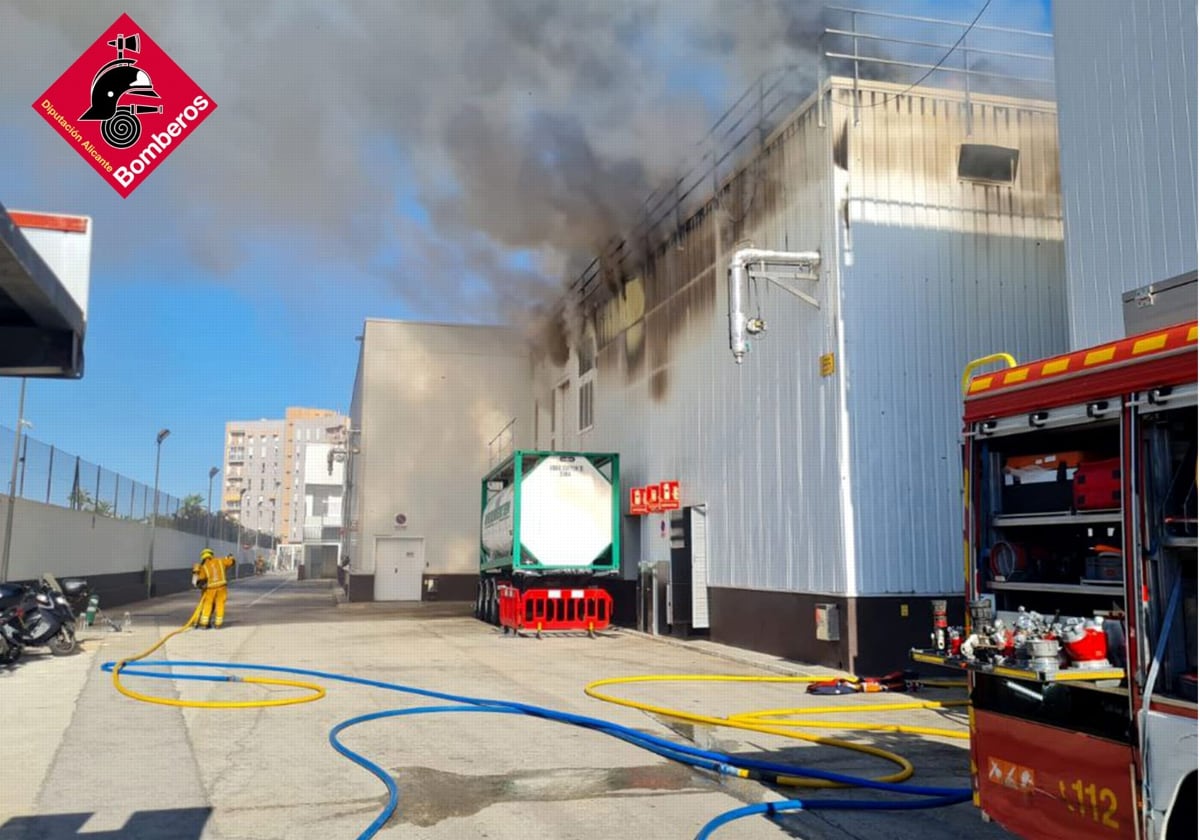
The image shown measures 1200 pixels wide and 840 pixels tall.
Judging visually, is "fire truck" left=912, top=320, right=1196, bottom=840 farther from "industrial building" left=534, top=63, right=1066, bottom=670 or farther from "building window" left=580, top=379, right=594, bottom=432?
"building window" left=580, top=379, right=594, bottom=432

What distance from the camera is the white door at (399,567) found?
106 ft

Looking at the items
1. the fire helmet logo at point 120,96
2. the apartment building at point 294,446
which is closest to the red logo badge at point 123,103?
the fire helmet logo at point 120,96

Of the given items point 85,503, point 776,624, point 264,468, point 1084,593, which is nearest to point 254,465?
point 264,468

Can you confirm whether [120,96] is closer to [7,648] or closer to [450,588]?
[7,648]

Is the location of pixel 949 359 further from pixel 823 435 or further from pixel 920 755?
pixel 920 755

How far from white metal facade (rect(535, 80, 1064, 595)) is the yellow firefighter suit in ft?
34.2

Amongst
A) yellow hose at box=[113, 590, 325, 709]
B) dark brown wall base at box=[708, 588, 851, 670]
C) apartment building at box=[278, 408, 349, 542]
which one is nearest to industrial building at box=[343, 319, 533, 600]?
dark brown wall base at box=[708, 588, 851, 670]

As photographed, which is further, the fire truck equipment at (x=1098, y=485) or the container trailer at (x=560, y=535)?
the container trailer at (x=560, y=535)

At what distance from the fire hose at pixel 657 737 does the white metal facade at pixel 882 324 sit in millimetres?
2414

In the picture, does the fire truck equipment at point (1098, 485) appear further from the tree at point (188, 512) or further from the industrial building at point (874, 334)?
the tree at point (188, 512)

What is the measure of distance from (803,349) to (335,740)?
8.70 m

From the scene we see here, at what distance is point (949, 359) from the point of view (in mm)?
13625

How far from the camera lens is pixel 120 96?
1010 centimetres

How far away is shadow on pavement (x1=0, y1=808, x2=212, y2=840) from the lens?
5.48 meters
